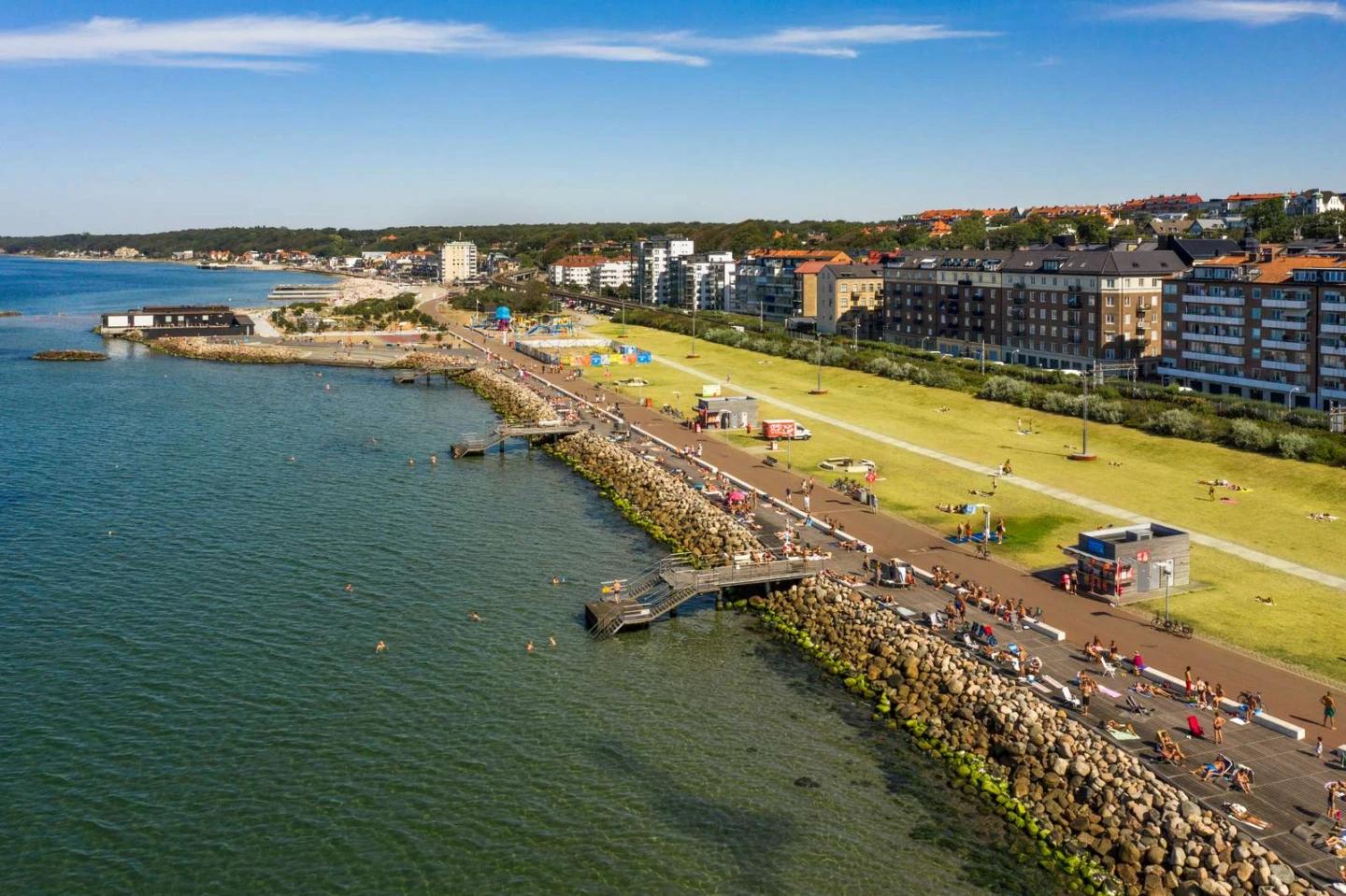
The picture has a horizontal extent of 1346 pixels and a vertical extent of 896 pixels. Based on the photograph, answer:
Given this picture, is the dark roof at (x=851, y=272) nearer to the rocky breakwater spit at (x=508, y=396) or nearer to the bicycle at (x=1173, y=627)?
the rocky breakwater spit at (x=508, y=396)

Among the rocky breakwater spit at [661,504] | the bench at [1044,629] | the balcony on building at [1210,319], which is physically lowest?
Result: the bench at [1044,629]

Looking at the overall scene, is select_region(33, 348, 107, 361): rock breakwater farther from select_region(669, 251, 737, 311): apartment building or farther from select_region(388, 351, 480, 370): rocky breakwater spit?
select_region(669, 251, 737, 311): apartment building

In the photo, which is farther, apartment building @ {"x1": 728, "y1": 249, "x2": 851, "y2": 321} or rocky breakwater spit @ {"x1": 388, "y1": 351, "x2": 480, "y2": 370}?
apartment building @ {"x1": 728, "y1": 249, "x2": 851, "y2": 321}

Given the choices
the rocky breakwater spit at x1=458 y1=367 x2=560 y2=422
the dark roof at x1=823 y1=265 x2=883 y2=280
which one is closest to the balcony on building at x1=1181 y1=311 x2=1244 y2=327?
the rocky breakwater spit at x1=458 y1=367 x2=560 y2=422

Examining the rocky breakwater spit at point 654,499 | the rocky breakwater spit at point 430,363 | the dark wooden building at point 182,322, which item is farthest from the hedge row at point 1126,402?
the dark wooden building at point 182,322

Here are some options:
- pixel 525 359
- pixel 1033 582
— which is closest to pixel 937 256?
pixel 525 359

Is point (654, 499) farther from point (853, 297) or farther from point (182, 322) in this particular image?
point (182, 322)

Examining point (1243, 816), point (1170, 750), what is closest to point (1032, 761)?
point (1170, 750)
